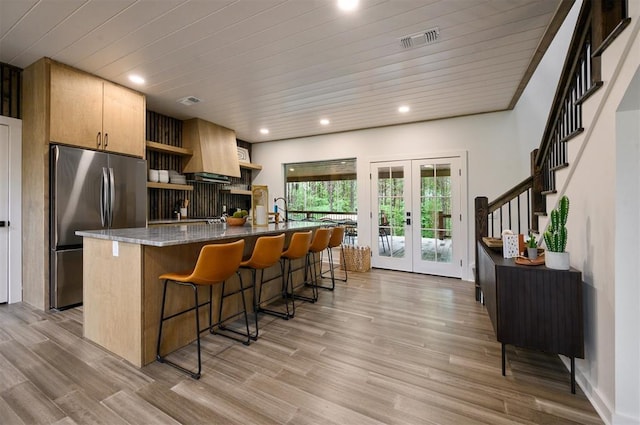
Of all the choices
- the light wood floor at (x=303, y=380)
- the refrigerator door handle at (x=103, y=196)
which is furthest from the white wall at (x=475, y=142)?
the refrigerator door handle at (x=103, y=196)

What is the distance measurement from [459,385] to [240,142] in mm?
6140

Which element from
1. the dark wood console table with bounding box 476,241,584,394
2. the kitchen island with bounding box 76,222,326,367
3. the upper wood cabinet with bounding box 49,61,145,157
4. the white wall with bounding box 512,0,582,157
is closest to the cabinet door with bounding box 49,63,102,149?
the upper wood cabinet with bounding box 49,61,145,157

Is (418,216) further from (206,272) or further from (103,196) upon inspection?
(103,196)

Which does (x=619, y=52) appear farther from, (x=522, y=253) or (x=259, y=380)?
(x=259, y=380)

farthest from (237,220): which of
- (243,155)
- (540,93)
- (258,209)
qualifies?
(540,93)

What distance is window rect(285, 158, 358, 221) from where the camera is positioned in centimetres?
645

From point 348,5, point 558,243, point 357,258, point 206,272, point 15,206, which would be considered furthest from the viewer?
point 357,258

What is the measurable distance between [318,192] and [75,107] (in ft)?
14.6

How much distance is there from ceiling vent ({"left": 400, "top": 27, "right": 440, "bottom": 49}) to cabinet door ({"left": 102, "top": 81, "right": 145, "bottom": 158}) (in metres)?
3.44

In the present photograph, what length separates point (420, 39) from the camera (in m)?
2.59

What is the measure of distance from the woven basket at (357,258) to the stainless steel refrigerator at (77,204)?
3.48 metres

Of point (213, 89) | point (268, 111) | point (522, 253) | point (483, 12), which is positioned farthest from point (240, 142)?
point (522, 253)

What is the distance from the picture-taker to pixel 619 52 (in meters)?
1.42

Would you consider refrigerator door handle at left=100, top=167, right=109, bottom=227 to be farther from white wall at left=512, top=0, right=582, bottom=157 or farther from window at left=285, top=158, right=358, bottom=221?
white wall at left=512, top=0, right=582, bottom=157
